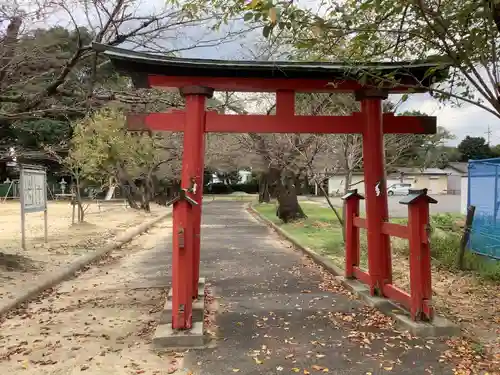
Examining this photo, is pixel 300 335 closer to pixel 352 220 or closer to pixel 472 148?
pixel 352 220

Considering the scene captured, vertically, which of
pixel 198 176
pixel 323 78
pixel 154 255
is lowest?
pixel 154 255

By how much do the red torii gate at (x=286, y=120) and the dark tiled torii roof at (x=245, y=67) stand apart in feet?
0.04

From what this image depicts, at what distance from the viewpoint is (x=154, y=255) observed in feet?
43.0

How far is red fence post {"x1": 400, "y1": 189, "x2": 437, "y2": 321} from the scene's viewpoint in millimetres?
5617

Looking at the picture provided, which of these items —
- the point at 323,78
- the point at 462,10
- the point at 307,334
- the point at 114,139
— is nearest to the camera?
the point at 462,10

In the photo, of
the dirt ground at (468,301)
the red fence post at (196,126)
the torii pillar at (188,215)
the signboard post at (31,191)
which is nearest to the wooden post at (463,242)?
the dirt ground at (468,301)

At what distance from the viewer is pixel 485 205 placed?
33.2ft

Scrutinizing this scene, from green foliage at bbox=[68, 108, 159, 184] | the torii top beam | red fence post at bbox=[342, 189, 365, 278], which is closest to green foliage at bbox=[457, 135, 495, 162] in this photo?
green foliage at bbox=[68, 108, 159, 184]

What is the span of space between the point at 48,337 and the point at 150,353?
60.3 inches

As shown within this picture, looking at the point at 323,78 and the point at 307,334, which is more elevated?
the point at 323,78

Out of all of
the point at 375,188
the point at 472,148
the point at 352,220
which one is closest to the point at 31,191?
the point at 352,220

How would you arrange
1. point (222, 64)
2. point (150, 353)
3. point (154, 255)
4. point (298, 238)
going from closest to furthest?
1. point (150, 353)
2. point (222, 64)
3. point (154, 255)
4. point (298, 238)

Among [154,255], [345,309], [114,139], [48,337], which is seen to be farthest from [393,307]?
[114,139]

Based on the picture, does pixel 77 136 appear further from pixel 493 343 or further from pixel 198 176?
pixel 493 343
